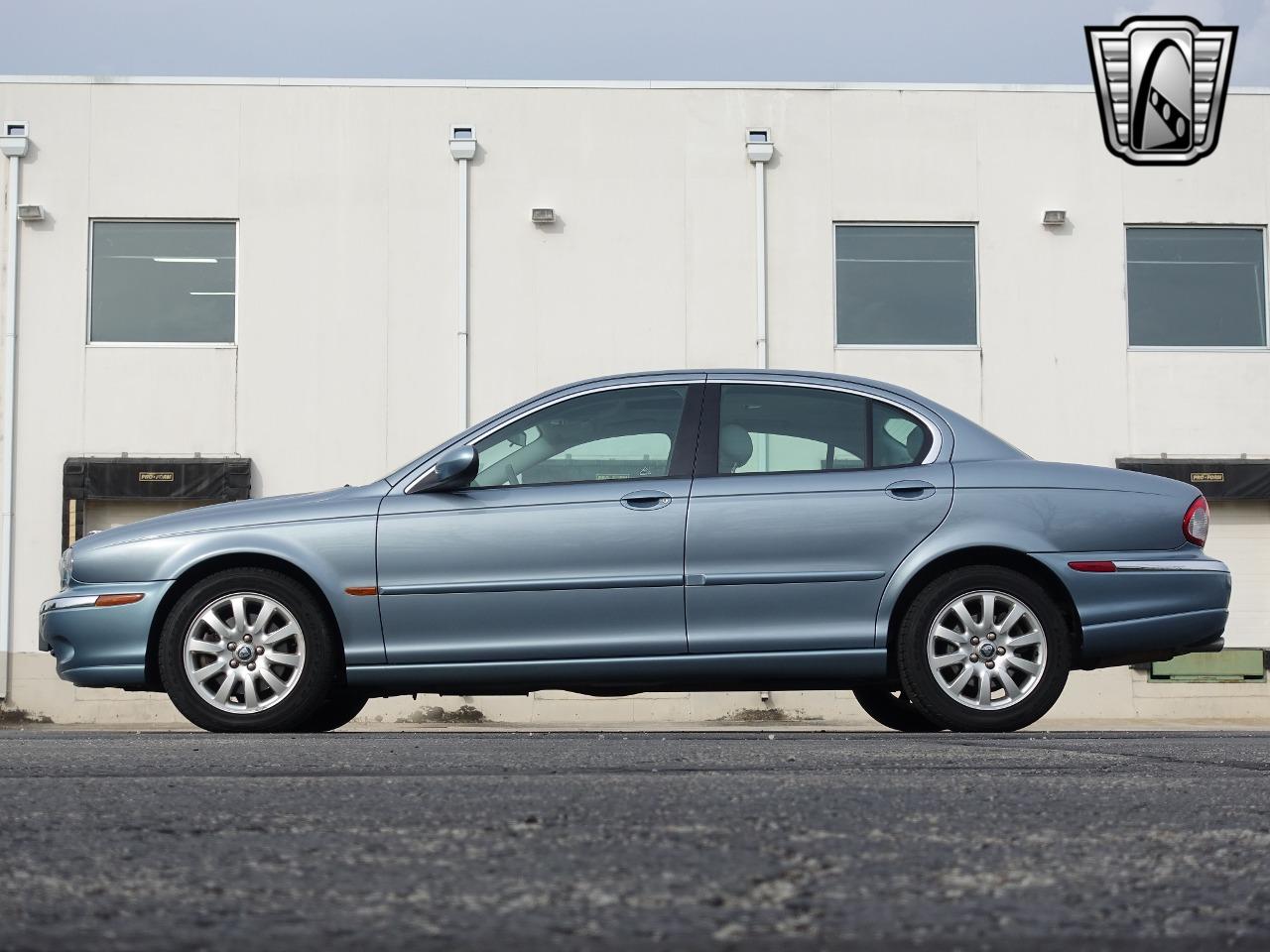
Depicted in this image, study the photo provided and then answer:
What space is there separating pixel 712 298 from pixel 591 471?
12042mm

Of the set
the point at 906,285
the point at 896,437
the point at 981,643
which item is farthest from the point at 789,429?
the point at 906,285

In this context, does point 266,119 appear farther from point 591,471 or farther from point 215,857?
point 215,857

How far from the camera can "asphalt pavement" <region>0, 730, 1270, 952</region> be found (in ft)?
7.63

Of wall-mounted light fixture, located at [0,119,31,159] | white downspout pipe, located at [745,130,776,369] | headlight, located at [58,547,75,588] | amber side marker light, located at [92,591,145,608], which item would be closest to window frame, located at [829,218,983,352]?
white downspout pipe, located at [745,130,776,369]

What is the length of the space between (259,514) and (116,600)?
713mm

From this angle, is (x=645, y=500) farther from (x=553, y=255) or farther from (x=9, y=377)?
(x=9, y=377)

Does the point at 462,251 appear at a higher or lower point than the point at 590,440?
higher

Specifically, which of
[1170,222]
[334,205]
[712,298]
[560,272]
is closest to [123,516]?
[334,205]

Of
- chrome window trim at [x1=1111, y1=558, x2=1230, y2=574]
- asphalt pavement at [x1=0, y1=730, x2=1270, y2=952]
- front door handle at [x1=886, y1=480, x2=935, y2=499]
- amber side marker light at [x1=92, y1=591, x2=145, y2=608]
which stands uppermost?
front door handle at [x1=886, y1=480, x2=935, y2=499]

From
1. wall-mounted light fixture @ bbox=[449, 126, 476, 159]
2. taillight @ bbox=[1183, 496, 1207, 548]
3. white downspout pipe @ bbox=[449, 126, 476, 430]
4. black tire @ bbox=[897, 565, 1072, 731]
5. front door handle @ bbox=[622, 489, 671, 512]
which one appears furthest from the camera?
wall-mounted light fixture @ bbox=[449, 126, 476, 159]

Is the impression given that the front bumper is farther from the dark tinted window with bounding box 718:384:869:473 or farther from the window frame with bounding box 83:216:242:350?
the window frame with bounding box 83:216:242:350

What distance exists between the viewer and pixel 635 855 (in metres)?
2.89

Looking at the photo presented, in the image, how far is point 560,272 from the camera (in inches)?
757

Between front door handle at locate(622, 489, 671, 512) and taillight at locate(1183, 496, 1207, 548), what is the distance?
218cm
